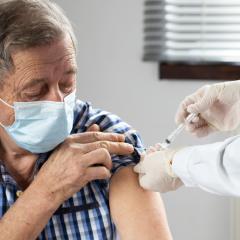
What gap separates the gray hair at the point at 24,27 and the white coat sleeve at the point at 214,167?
492mm

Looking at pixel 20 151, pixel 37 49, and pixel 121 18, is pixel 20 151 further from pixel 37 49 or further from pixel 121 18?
pixel 121 18

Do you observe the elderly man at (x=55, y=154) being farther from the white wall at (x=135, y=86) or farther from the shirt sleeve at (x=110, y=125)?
the white wall at (x=135, y=86)

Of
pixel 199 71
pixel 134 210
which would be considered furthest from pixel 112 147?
pixel 199 71

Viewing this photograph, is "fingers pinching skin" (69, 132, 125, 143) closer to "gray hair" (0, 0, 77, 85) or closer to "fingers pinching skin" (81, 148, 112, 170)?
"fingers pinching skin" (81, 148, 112, 170)

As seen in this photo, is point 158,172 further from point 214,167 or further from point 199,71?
point 199,71

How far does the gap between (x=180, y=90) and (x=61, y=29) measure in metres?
1.19

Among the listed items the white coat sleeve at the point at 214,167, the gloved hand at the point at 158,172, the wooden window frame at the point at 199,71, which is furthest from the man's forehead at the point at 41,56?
the wooden window frame at the point at 199,71

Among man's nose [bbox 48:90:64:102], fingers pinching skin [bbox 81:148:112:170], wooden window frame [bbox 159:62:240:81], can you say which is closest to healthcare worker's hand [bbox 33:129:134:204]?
fingers pinching skin [bbox 81:148:112:170]

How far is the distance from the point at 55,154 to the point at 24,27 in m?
0.35

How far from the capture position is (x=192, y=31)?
2516mm

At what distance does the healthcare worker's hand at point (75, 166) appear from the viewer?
4.74 feet

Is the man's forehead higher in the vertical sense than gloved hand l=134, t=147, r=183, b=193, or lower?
higher

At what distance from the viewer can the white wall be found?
8.41 ft

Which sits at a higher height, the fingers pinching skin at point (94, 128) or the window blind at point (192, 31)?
the window blind at point (192, 31)
